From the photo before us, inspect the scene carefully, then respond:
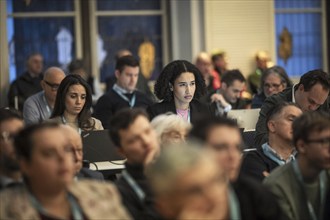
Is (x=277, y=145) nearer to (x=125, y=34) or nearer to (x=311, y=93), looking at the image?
(x=311, y=93)

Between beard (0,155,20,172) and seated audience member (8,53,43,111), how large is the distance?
5.68 m

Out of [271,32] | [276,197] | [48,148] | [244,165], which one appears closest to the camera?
[48,148]

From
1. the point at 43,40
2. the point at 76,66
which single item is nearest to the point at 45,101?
the point at 76,66

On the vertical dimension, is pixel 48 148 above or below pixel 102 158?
above

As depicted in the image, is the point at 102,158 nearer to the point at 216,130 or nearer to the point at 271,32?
the point at 216,130

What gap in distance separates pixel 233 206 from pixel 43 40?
795cm

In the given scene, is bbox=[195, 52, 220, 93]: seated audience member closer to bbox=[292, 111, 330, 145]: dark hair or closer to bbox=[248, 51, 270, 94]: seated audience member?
bbox=[248, 51, 270, 94]: seated audience member

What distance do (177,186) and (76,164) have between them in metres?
1.60

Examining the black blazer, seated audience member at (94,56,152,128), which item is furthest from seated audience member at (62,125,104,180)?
seated audience member at (94,56,152,128)

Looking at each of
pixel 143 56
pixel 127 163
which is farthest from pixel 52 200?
pixel 143 56

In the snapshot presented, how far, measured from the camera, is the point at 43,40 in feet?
35.0

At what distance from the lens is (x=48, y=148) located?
124 inches

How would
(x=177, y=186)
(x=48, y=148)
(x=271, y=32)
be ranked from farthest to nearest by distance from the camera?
(x=271, y=32), (x=48, y=148), (x=177, y=186)

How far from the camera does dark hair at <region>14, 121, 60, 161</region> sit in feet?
10.4
